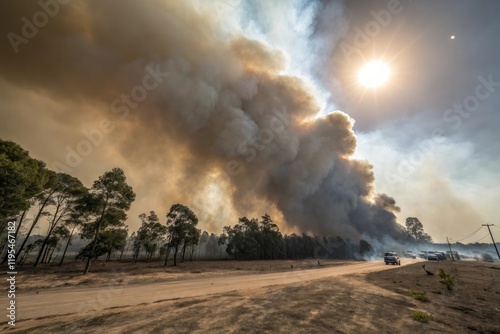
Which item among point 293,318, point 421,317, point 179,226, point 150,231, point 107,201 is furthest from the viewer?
point 150,231

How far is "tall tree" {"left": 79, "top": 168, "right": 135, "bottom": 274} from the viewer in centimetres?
2731

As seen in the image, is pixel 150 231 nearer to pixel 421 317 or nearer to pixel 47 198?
pixel 47 198

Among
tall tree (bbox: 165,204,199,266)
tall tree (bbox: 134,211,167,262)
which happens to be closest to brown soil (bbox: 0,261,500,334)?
tall tree (bbox: 165,204,199,266)

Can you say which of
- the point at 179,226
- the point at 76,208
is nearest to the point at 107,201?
the point at 76,208

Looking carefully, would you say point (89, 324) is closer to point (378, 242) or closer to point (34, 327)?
point (34, 327)

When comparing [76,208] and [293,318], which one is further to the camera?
[76,208]

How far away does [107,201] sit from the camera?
27.7 m

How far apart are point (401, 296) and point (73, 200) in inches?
1765

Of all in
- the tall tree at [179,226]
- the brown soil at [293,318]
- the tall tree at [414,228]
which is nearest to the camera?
the brown soil at [293,318]

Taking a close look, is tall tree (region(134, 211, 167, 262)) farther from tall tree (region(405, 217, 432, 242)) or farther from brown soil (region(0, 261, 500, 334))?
tall tree (region(405, 217, 432, 242))

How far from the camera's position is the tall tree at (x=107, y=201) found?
27.3 meters

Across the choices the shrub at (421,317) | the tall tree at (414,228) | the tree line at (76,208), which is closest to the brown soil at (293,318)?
the shrub at (421,317)

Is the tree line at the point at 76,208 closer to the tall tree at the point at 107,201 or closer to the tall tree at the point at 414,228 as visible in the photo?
the tall tree at the point at 107,201

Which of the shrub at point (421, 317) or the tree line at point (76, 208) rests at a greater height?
the tree line at point (76, 208)
